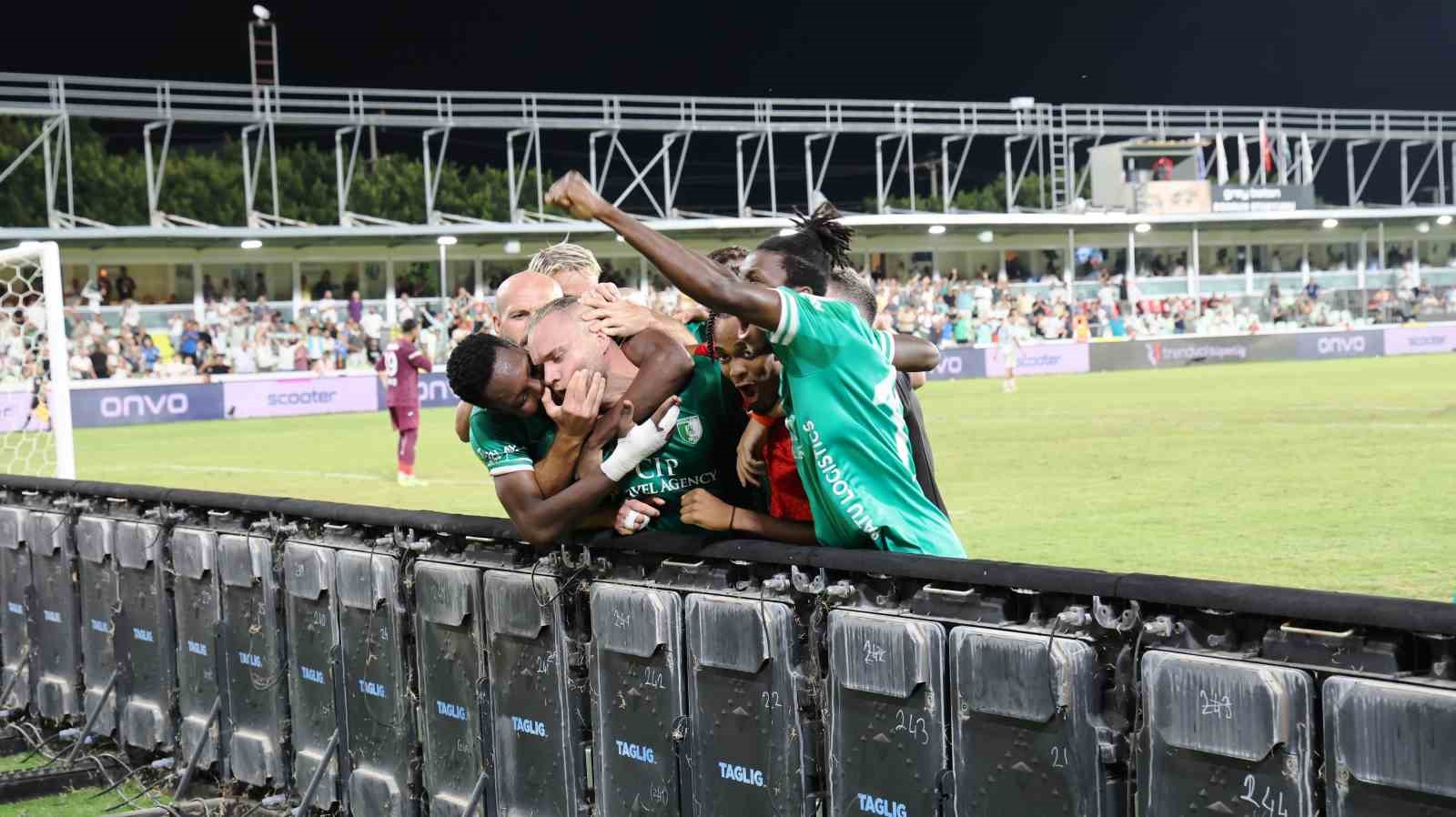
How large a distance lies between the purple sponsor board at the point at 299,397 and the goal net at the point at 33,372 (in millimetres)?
17272

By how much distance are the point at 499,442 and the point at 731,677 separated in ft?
3.52

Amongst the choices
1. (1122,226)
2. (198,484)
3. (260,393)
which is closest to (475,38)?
(1122,226)

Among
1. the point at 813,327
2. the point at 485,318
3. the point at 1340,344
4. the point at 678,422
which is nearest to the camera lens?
the point at 813,327

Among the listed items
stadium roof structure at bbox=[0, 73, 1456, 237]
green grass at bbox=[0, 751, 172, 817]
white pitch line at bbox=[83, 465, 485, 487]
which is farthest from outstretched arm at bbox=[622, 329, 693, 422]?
stadium roof structure at bbox=[0, 73, 1456, 237]

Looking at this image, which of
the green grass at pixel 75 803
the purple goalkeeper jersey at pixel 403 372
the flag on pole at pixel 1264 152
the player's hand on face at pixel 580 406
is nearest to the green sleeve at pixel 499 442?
the player's hand on face at pixel 580 406

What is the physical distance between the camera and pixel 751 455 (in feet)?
14.6

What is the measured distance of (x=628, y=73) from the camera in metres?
110

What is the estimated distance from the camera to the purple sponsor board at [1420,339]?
47.9 m

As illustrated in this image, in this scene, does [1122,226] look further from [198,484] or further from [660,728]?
[660,728]

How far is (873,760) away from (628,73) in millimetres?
109563

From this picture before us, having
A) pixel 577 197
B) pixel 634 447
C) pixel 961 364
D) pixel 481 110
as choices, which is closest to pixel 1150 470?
pixel 634 447

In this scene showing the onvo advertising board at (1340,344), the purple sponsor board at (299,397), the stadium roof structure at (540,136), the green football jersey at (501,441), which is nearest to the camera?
the green football jersey at (501,441)

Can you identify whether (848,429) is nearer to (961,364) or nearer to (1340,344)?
(961,364)

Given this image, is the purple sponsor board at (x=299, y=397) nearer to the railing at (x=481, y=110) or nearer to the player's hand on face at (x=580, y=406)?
the railing at (x=481, y=110)
